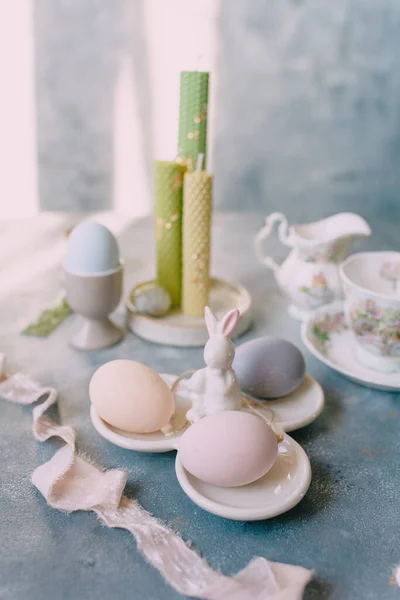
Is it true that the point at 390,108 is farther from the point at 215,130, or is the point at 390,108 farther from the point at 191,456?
the point at 191,456

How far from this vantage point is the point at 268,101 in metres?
1.65

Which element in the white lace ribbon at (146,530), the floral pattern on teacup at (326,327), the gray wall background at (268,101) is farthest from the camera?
the gray wall background at (268,101)

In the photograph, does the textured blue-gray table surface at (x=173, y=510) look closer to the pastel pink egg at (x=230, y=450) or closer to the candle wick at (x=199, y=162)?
the pastel pink egg at (x=230, y=450)

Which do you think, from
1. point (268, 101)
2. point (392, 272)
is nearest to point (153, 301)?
point (392, 272)

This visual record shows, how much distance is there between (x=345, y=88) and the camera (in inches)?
63.9

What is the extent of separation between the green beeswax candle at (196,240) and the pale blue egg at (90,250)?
0.39 ft

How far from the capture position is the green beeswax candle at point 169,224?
76 centimetres

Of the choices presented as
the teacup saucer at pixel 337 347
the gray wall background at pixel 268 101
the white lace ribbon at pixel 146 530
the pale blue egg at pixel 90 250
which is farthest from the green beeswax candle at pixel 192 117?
the gray wall background at pixel 268 101

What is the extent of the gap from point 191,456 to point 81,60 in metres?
1.42

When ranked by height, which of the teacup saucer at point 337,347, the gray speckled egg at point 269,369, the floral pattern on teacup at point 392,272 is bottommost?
the teacup saucer at point 337,347

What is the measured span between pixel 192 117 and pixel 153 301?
0.25 metres

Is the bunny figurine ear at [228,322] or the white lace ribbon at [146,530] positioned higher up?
the bunny figurine ear at [228,322]

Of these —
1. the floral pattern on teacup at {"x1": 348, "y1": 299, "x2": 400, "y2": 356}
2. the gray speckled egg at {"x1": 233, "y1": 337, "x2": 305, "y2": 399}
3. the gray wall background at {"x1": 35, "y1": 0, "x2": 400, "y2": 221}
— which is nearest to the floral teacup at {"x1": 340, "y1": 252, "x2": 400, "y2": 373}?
the floral pattern on teacup at {"x1": 348, "y1": 299, "x2": 400, "y2": 356}

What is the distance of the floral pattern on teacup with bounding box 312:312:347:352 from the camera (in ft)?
2.43
